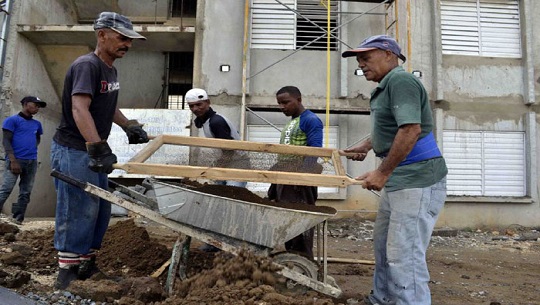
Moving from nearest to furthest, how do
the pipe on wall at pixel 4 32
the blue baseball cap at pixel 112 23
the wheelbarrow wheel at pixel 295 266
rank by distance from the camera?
the wheelbarrow wheel at pixel 295 266 < the blue baseball cap at pixel 112 23 < the pipe on wall at pixel 4 32

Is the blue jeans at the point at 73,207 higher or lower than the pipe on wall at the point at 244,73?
lower

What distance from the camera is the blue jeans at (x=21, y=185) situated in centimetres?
564

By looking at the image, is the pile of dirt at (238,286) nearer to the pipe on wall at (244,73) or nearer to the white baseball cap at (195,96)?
the white baseball cap at (195,96)

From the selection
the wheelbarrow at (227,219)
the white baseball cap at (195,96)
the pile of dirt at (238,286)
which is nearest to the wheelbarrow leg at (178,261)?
the wheelbarrow at (227,219)

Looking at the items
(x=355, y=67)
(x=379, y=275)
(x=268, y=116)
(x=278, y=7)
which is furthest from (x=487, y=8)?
(x=379, y=275)

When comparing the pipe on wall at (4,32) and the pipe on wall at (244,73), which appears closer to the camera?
the pipe on wall at (244,73)

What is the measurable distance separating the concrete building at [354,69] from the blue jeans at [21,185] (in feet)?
9.81

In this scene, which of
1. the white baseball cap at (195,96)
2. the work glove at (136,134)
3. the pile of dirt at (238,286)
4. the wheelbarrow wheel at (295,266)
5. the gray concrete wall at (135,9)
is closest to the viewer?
the pile of dirt at (238,286)

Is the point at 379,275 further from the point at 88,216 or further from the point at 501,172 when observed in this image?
the point at 501,172

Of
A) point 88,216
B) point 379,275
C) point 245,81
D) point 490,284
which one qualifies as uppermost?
point 245,81

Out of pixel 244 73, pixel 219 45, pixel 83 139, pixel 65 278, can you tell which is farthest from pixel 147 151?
pixel 219 45

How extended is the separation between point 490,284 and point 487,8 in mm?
7357

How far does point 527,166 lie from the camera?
8.65 meters

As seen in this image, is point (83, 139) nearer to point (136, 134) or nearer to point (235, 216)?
point (136, 134)
